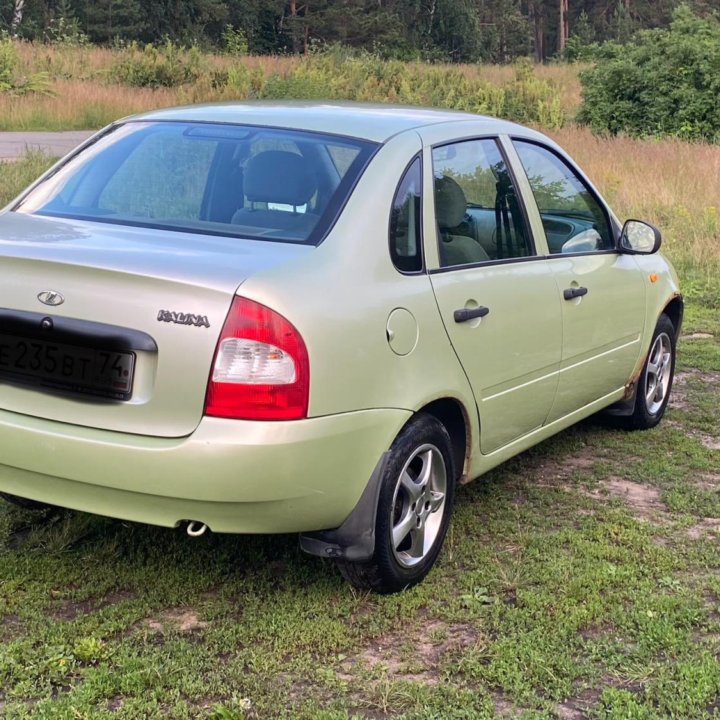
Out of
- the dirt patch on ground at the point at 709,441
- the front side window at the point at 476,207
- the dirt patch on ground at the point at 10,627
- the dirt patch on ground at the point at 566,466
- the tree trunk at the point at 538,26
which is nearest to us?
the dirt patch on ground at the point at 10,627

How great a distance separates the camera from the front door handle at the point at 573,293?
14.6ft

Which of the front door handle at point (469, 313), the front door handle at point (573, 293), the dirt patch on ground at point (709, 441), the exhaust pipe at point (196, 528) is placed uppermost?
the front door handle at point (469, 313)

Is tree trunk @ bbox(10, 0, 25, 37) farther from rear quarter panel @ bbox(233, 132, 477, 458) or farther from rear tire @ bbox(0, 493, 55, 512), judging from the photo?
rear quarter panel @ bbox(233, 132, 477, 458)

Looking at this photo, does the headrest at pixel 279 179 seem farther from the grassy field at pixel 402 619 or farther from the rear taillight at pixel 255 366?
the grassy field at pixel 402 619

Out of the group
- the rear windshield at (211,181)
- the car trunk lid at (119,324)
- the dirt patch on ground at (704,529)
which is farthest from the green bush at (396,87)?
the car trunk lid at (119,324)

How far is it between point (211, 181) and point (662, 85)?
18293 millimetres

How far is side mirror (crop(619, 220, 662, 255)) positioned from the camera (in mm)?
5059

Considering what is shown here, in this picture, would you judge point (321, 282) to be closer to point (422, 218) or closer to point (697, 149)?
point (422, 218)

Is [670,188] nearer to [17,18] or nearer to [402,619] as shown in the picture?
[402,619]

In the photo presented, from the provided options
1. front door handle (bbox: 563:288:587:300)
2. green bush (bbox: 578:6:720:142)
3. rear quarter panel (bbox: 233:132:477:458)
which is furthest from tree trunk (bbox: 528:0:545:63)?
rear quarter panel (bbox: 233:132:477:458)

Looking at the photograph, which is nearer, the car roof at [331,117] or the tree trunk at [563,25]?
the car roof at [331,117]

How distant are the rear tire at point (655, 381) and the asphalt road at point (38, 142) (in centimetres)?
Answer: 1274

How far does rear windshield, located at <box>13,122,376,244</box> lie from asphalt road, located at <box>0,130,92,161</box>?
42.1ft

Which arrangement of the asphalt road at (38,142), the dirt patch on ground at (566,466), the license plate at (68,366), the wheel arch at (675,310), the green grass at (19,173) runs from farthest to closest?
the asphalt road at (38,142), the green grass at (19,173), the wheel arch at (675,310), the dirt patch on ground at (566,466), the license plate at (68,366)
